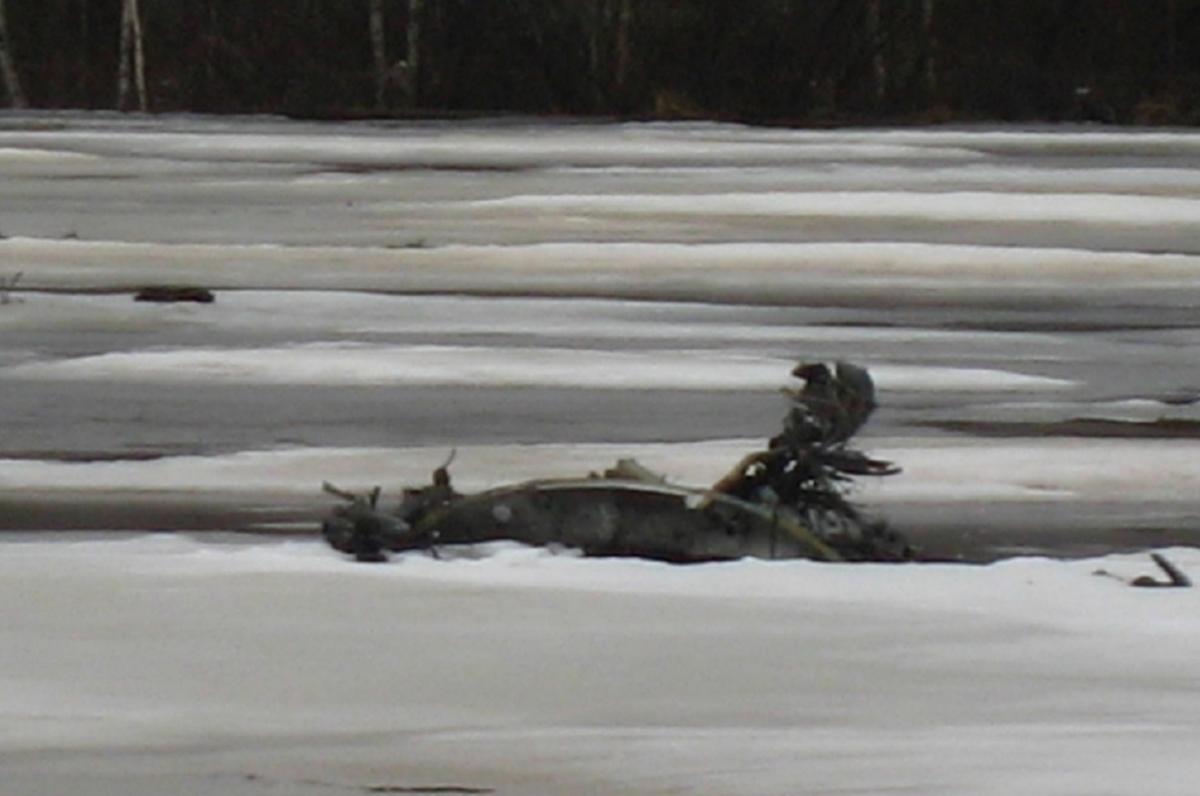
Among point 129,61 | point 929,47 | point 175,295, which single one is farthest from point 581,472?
point 129,61

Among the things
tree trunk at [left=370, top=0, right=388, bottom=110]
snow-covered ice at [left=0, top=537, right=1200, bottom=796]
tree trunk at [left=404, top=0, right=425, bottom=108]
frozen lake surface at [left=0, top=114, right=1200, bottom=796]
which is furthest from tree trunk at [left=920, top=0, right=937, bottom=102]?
snow-covered ice at [left=0, top=537, right=1200, bottom=796]

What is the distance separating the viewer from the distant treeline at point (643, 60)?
35562 millimetres

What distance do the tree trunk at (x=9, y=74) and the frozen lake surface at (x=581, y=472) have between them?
13.7 meters

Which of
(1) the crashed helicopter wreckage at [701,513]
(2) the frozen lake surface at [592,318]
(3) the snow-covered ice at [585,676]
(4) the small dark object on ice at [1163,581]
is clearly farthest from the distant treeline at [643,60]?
(3) the snow-covered ice at [585,676]

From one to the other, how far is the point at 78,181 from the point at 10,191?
1.10 meters

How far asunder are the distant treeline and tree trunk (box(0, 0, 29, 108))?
0.12 ft

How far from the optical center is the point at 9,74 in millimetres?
36094

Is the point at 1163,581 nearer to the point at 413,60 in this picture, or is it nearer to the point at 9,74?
the point at 413,60

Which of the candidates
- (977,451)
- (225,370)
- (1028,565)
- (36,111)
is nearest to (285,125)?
(36,111)

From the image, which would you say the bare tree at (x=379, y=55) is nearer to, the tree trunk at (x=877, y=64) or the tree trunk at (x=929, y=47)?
the tree trunk at (x=877, y=64)

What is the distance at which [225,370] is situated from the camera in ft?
40.1

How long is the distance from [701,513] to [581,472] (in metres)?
1.99

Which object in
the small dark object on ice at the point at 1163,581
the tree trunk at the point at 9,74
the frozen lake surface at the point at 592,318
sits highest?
the small dark object on ice at the point at 1163,581

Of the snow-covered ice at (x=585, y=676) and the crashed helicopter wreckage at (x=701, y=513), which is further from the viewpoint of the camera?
the crashed helicopter wreckage at (x=701, y=513)
